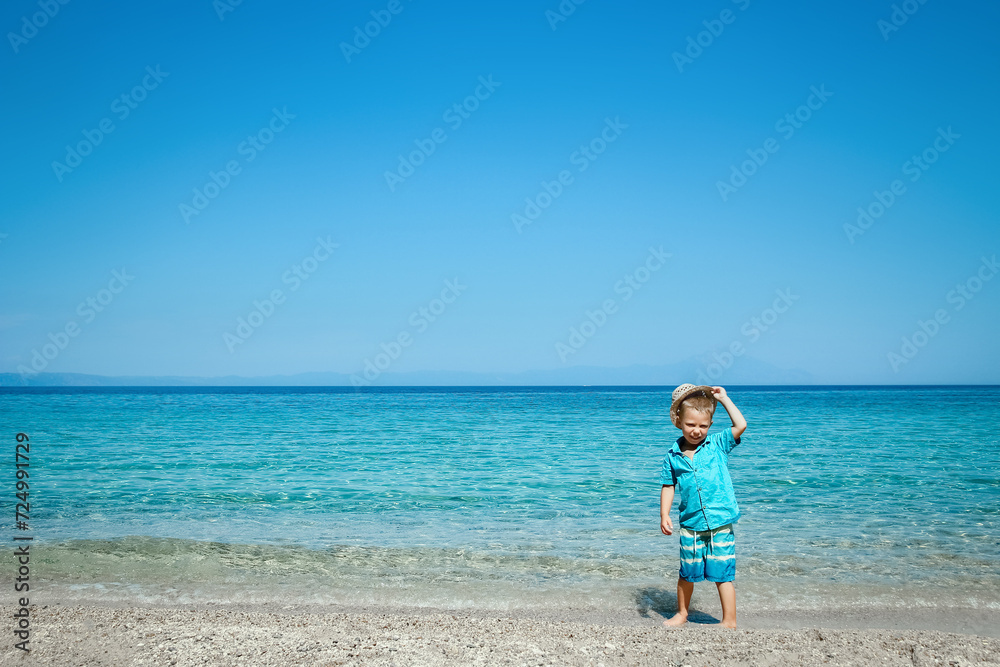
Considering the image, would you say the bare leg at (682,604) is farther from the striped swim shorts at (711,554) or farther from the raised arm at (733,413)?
the raised arm at (733,413)

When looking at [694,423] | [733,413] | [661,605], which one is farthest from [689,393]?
[661,605]

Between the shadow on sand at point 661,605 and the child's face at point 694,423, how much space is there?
5.41 feet

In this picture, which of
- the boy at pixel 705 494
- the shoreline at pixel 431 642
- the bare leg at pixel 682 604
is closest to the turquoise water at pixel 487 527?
the bare leg at pixel 682 604

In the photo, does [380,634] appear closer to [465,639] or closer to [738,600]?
[465,639]

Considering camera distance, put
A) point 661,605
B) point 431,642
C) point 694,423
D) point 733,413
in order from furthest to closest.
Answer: point 661,605
point 694,423
point 733,413
point 431,642

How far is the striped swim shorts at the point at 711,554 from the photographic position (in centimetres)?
438

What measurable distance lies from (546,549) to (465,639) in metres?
3.02

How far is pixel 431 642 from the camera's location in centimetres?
401

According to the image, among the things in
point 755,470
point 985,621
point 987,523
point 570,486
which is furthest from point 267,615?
point 755,470

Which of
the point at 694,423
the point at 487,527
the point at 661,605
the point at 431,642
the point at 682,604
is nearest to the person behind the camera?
the point at 431,642

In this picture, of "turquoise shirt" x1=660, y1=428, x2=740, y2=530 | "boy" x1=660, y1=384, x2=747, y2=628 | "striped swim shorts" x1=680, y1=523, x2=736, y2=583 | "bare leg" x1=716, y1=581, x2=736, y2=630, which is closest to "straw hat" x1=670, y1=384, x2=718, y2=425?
"boy" x1=660, y1=384, x2=747, y2=628

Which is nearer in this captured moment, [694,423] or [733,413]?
[733,413]

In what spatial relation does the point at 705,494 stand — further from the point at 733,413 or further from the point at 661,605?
the point at 661,605

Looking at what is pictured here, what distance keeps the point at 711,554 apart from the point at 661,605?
1.23 m
